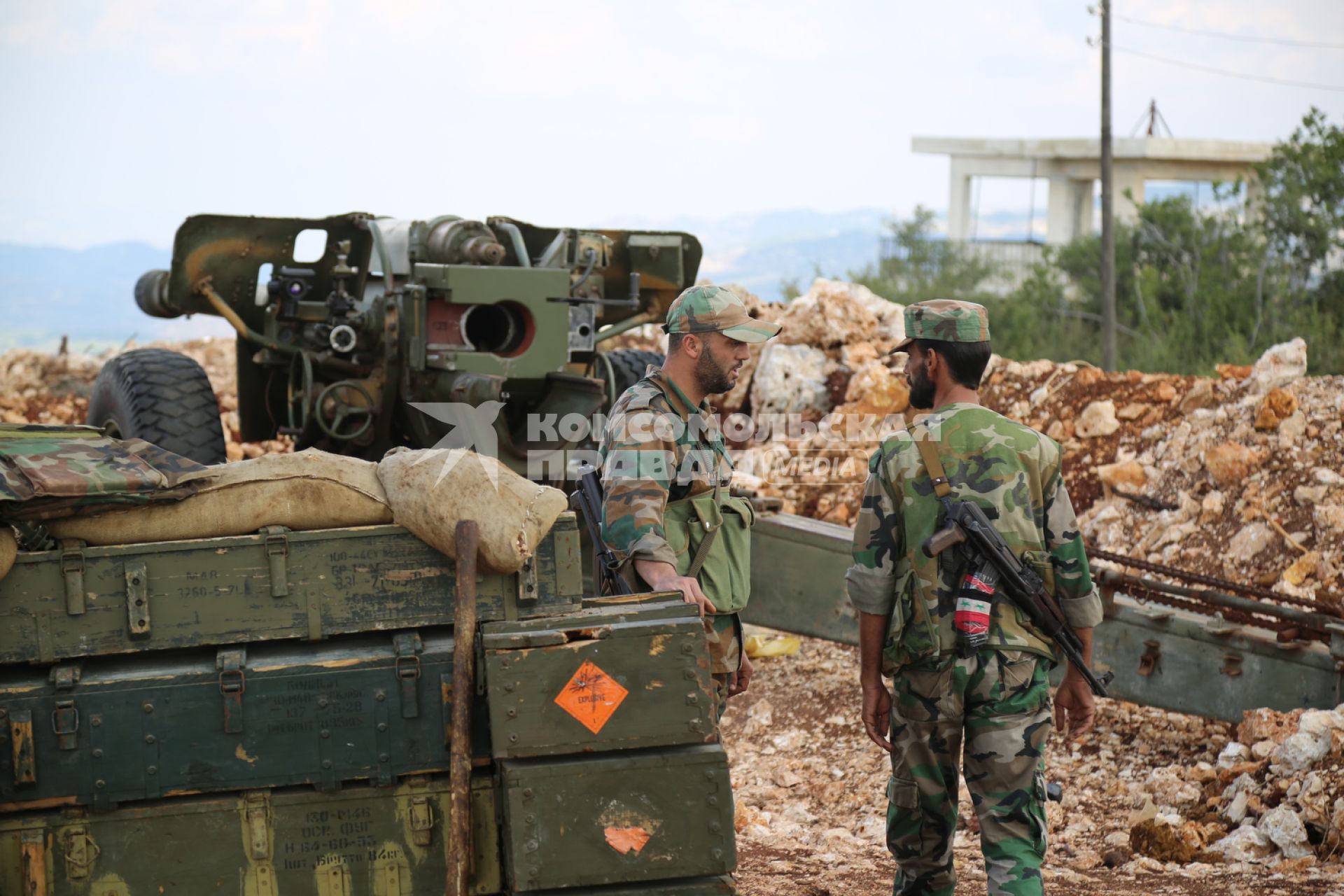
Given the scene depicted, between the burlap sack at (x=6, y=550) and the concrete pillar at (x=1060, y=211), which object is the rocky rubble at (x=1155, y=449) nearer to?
the burlap sack at (x=6, y=550)

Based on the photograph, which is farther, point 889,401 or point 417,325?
point 889,401

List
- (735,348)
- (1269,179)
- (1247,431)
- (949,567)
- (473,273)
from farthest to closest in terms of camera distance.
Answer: (1269,179) → (1247,431) → (473,273) → (735,348) → (949,567)

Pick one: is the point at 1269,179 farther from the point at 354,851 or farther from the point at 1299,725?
the point at 354,851

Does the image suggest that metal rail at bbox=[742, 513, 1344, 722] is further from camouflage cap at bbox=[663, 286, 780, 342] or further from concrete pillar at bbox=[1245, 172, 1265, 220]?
concrete pillar at bbox=[1245, 172, 1265, 220]

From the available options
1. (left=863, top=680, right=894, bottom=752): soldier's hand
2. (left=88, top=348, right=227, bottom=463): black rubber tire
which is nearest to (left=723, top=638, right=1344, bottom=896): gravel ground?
(left=863, top=680, right=894, bottom=752): soldier's hand

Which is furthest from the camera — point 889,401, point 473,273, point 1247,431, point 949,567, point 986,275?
point 986,275

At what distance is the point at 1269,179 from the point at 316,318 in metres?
14.0

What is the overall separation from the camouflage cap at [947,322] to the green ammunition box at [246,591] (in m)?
0.94

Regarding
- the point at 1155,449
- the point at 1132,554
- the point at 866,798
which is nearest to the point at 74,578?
the point at 866,798

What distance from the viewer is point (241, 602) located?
2.96 meters

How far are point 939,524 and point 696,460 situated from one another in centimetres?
67

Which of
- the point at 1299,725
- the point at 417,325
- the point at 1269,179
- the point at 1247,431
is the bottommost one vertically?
the point at 1299,725

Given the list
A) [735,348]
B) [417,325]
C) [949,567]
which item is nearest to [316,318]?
[417,325]

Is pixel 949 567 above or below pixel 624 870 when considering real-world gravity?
above
